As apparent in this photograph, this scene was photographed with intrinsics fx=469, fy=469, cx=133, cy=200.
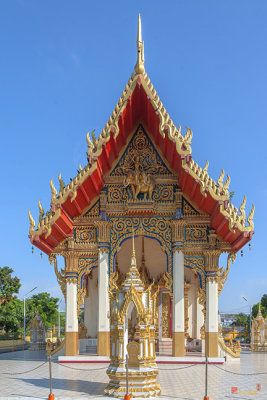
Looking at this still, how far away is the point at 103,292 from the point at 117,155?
13.4 ft

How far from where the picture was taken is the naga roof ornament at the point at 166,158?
41.1ft

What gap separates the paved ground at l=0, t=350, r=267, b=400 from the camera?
26.2ft

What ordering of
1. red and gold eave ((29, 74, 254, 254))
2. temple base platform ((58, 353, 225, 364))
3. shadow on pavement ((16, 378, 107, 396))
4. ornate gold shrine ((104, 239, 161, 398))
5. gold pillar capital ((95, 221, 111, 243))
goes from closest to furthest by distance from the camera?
ornate gold shrine ((104, 239, 161, 398)) < shadow on pavement ((16, 378, 107, 396)) < red and gold eave ((29, 74, 254, 254)) < temple base platform ((58, 353, 225, 364)) < gold pillar capital ((95, 221, 111, 243))

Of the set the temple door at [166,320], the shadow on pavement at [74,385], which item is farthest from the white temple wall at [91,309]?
the shadow on pavement at [74,385]

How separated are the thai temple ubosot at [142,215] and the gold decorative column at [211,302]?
1.1 inches

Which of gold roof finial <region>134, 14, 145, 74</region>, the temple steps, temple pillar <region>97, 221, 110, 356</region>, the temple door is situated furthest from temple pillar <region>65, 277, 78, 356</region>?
gold roof finial <region>134, 14, 145, 74</region>

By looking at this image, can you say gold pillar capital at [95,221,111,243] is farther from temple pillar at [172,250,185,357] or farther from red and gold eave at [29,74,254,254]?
temple pillar at [172,250,185,357]

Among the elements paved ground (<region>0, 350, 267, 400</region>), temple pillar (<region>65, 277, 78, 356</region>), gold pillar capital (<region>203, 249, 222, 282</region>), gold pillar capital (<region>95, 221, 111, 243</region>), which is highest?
gold pillar capital (<region>95, 221, 111, 243</region>)

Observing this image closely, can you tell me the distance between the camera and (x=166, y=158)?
46.2 ft

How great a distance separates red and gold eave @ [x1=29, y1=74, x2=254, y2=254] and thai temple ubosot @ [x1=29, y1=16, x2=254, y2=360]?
29 millimetres

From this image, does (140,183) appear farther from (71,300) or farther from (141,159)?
(71,300)

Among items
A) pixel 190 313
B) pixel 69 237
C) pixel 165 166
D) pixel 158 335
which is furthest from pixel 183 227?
pixel 190 313

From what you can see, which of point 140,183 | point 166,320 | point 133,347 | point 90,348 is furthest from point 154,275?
point 133,347

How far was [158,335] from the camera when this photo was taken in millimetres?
16516
